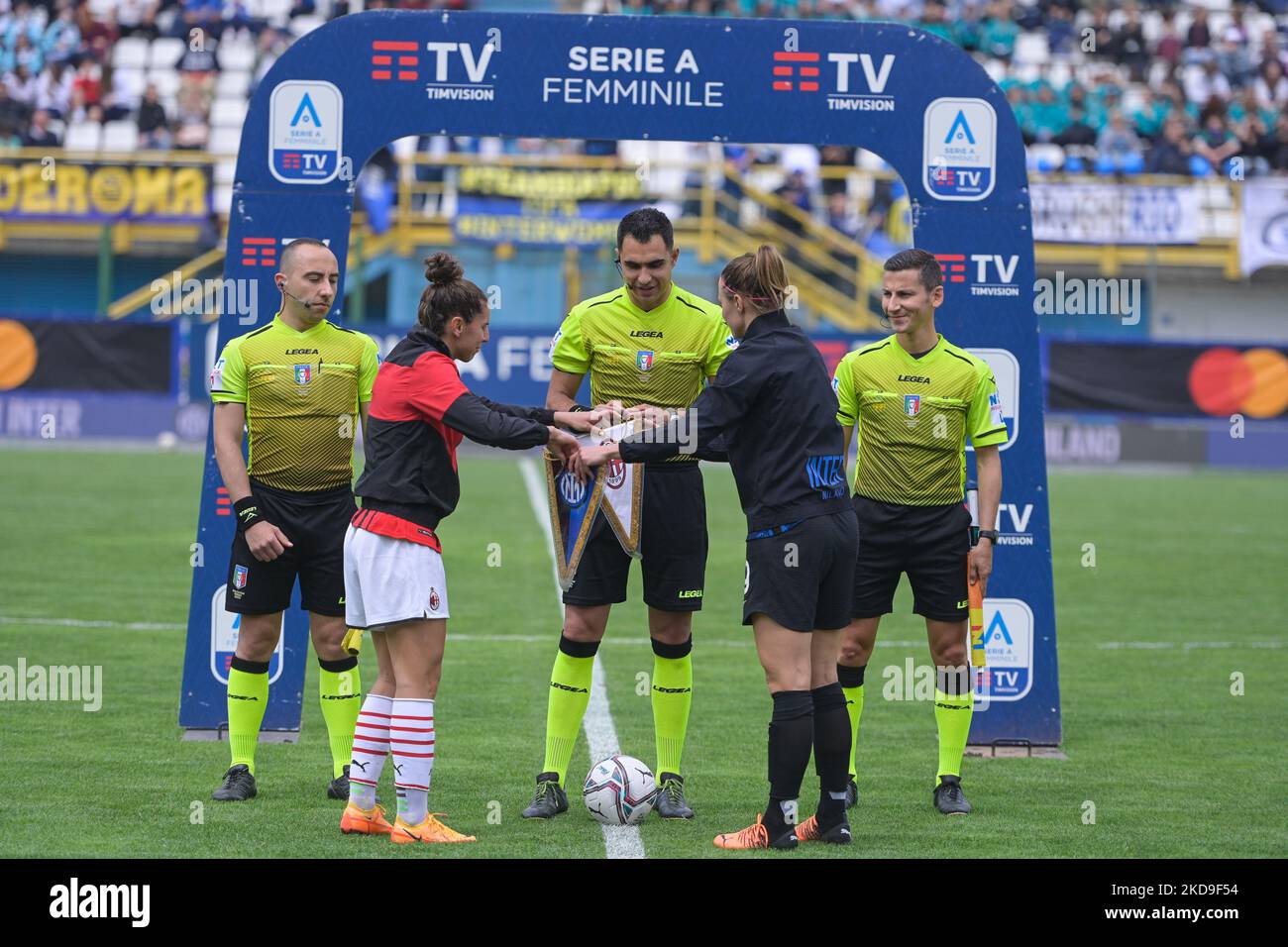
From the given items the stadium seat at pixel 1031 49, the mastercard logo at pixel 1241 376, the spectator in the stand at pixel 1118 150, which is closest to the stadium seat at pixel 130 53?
the stadium seat at pixel 1031 49

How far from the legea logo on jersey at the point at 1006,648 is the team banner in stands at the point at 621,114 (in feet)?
1.45

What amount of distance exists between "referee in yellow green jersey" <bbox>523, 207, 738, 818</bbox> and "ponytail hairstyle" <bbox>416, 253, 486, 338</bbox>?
0.82 m

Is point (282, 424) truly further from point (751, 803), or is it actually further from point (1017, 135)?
point (1017, 135)

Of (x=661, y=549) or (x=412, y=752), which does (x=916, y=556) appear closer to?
(x=661, y=549)

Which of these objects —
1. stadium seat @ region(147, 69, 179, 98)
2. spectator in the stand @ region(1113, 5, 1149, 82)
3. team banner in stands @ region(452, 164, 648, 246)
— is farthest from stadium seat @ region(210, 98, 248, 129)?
spectator in the stand @ region(1113, 5, 1149, 82)

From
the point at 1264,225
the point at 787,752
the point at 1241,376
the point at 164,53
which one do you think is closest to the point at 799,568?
the point at 787,752

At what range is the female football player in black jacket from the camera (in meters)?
6.65

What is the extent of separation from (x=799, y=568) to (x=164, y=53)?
28779 millimetres

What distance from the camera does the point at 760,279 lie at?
263 inches

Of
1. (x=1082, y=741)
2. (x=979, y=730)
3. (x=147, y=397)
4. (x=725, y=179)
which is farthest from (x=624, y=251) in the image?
(x=725, y=179)

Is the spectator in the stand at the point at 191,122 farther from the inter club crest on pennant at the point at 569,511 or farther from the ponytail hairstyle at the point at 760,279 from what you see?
the ponytail hairstyle at the point at 760,279

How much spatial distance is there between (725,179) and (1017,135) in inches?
860

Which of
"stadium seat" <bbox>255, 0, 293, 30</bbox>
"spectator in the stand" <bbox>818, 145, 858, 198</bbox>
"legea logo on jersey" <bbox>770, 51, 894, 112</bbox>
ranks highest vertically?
"stadium seat" <bbox>255, 0, 293, 30</bbox>

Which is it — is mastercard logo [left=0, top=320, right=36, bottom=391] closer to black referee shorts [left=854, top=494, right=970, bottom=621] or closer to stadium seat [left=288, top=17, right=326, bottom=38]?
stadium seat [left=288, top=17, right=326, bottom=38]
